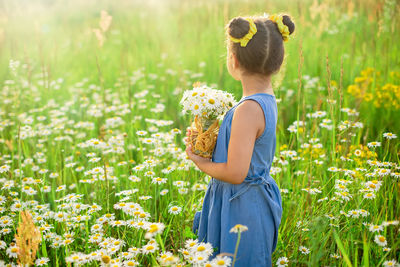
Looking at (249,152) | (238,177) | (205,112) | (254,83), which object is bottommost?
(238,177)

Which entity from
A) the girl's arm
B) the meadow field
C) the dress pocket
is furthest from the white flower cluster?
the meadow field

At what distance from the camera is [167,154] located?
110 inches

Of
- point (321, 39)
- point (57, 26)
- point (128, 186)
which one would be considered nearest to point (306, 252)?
point (128, 186)

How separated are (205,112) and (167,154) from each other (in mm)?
1199

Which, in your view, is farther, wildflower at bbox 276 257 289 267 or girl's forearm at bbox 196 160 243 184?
wildflower at bbox 276 257 289 267

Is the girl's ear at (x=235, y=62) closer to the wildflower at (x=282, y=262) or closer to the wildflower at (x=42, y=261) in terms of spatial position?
the wildflower at (x=282, y=262)

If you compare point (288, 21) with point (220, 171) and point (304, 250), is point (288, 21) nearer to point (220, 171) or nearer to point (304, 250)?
point (220, 171)

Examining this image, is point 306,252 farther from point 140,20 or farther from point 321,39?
point 140,20

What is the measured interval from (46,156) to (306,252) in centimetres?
211

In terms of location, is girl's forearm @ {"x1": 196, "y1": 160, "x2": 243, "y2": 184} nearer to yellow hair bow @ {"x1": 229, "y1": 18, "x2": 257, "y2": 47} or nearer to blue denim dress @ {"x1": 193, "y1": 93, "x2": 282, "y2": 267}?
blue denim dress @ {"x1": 193, "y1": 93, "x2": 282, "y2": 267}

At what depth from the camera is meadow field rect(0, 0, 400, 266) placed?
6.19ft

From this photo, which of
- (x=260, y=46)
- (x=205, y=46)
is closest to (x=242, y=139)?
(x=260, y=46)

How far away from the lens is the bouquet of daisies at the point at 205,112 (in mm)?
1626

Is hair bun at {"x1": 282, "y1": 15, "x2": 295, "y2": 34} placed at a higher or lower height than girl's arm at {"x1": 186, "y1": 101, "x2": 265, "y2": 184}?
higher
